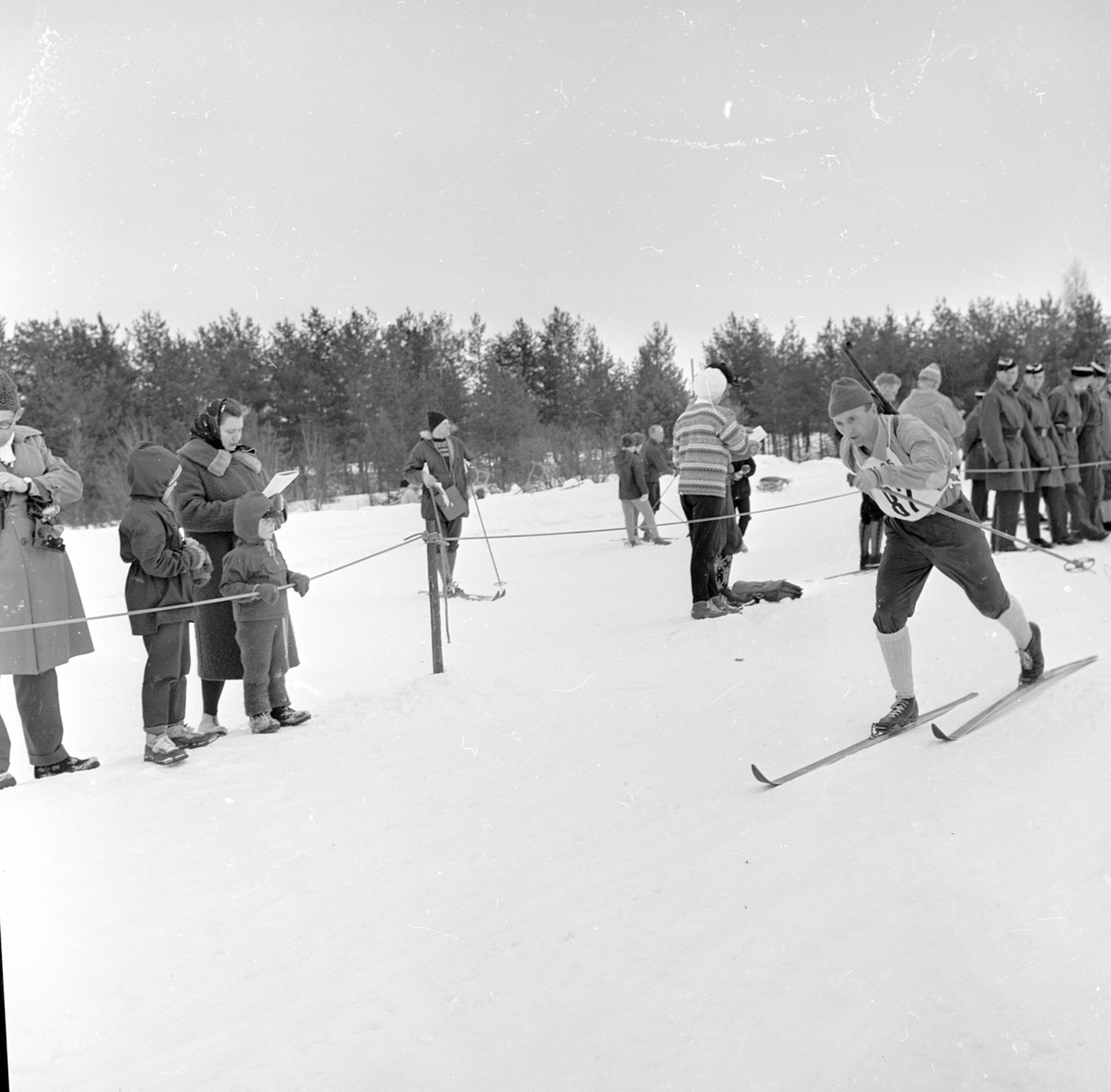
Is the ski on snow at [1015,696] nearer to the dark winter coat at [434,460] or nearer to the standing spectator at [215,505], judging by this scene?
→ the dark winter coat at [434,460]

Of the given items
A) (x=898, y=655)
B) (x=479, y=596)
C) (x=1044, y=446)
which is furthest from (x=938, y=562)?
(x=1044, y=446)

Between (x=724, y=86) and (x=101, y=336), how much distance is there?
140 cm

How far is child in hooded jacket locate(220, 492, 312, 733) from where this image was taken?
3.40 metres

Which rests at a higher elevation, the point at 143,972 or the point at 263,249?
the point at 263,249

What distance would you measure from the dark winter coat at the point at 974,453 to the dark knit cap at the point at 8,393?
15.5ft

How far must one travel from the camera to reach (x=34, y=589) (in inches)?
96.1

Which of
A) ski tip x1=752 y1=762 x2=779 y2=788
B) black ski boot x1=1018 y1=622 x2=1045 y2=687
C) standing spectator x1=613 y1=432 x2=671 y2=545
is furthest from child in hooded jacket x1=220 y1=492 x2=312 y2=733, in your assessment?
black ski boot x1=1018 y1=622 x2=1045 y2=687

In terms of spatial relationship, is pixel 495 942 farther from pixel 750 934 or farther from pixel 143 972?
pixel 143 972

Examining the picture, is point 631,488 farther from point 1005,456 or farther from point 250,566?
point 250,566

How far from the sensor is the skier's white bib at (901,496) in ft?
8.86

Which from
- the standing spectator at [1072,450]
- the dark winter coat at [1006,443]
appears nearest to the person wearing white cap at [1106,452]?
the standing spectator at [1072,450]

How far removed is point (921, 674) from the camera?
2.25 metres

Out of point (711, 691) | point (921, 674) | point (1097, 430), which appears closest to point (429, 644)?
point (711, 691)

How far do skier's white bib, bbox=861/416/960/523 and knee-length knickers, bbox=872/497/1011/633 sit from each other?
38 mm
